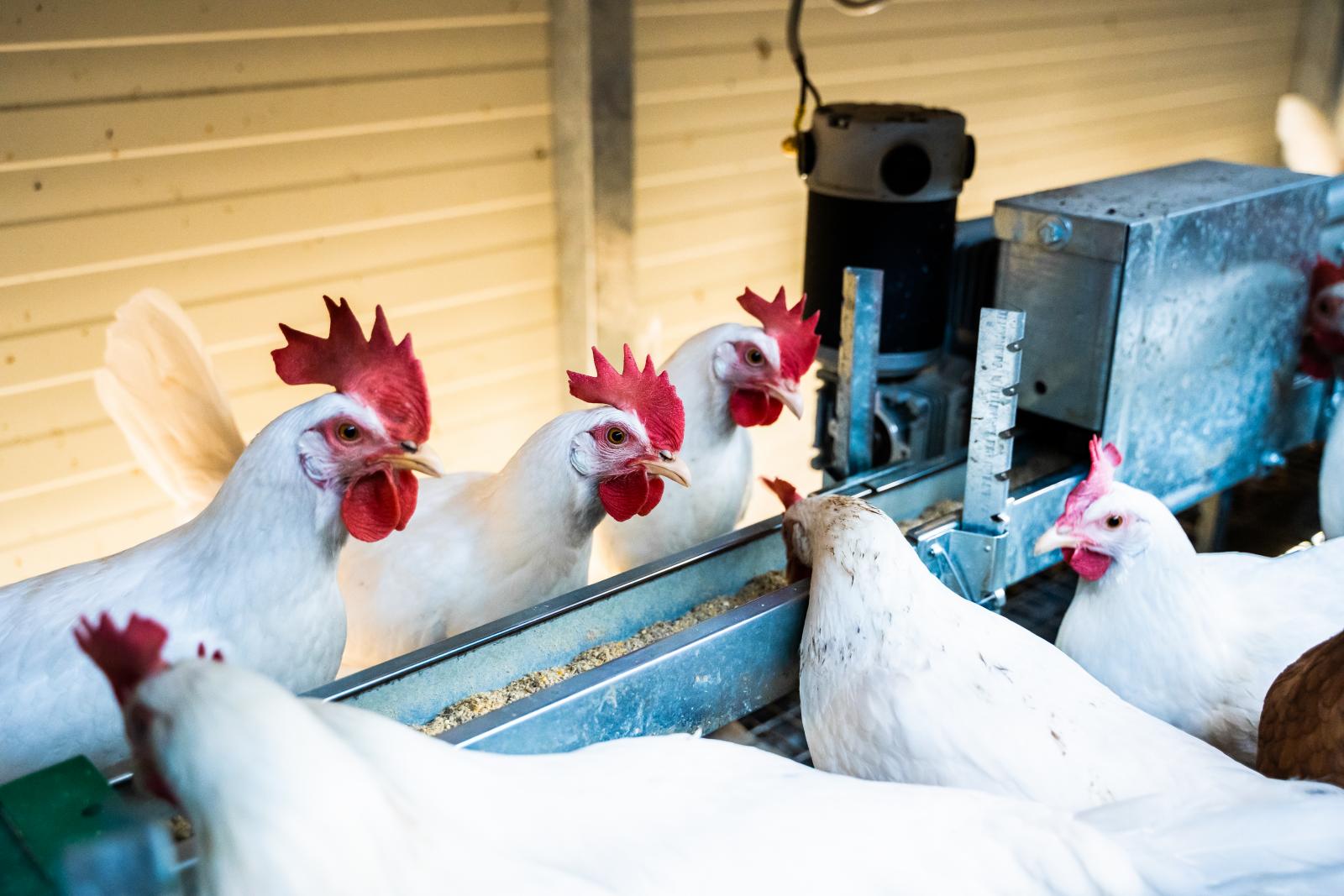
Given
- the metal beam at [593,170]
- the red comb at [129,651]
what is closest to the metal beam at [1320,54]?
the metal beam at [593,170]

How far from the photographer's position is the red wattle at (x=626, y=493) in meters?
1.61

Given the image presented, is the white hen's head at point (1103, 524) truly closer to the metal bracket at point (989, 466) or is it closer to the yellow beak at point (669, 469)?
the metal bracket at point (989, 466)

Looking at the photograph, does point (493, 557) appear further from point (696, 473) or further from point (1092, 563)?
point (1092, 563)

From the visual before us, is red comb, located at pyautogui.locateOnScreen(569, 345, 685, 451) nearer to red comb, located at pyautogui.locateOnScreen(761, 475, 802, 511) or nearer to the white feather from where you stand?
the white feather

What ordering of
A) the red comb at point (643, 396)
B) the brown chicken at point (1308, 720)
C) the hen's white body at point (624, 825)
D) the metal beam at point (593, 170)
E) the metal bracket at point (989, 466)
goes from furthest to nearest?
the metal beam at point (593, 170), the red comb at point (643, 396), the metal bracket at point (989, 466), the brown chicken at point (1308, 720), the hen's white body at point (624, 825)

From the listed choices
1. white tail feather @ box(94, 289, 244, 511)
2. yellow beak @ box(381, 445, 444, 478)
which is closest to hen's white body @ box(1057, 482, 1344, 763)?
yellow beak @ box(381, 445, 444, 478)

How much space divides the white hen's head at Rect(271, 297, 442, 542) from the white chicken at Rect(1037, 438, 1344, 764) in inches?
34.4

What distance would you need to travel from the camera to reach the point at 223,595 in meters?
1.34

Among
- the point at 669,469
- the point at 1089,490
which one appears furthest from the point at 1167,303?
the point at 669,469

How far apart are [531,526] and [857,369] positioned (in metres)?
0.57

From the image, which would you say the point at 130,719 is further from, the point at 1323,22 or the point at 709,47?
the point at 1323,22

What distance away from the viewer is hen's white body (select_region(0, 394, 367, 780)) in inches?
50.1

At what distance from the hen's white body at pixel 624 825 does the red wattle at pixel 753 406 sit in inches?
37.2

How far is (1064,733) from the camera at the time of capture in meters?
1.22
